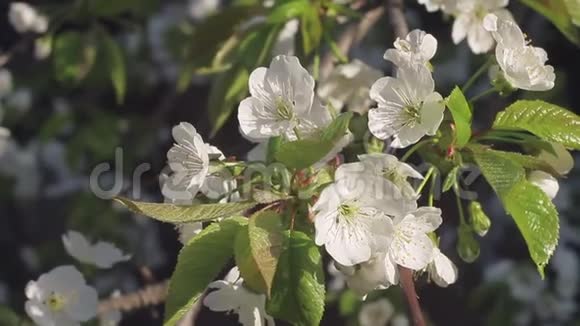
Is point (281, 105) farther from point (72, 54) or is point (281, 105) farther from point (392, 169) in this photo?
point (72, 54)

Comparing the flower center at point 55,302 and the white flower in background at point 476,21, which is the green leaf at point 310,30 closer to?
the white flower in background at point 476,21

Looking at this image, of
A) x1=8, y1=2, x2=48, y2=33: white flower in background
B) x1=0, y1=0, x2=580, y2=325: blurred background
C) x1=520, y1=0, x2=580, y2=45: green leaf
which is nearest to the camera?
x1=520, y1=0, x2=580, y2=45: green leaf

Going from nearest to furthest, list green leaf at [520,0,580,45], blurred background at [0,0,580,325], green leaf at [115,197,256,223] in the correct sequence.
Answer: green leaf at [115,197,256,223], green leaf at [520,0,580,45], blurred background at [0,0,580,325]

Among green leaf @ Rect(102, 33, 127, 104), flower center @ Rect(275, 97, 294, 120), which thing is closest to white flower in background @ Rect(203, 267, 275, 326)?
flower center @ Rect(275, 97, 294, 120)

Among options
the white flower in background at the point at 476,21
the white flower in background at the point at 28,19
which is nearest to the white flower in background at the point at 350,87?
the white flower in background at the point at 476,21

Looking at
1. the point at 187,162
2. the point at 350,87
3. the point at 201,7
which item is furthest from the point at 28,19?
the point at 187,162

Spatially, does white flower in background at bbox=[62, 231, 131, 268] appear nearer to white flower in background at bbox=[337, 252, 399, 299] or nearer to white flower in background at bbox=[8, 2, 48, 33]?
white flower in background at bbox=[337, 252, 399, 299]
